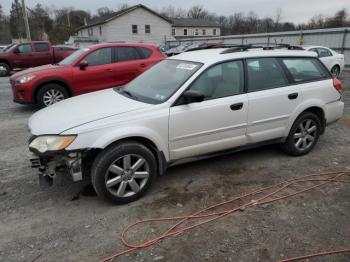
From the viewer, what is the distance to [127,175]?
11.3 ft

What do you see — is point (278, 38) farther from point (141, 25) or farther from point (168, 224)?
point (141, 25)

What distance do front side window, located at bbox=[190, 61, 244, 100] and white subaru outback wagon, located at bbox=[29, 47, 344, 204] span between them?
0.04ft

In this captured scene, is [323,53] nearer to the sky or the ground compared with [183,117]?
nearer to the sky

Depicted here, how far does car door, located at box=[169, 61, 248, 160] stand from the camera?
367 centimetres

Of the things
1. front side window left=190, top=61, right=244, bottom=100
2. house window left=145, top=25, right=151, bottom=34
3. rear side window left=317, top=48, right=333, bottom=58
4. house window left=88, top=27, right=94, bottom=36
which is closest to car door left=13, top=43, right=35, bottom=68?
rear side window left=317, top=48, right=333, bottom=58

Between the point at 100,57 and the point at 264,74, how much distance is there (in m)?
5.16

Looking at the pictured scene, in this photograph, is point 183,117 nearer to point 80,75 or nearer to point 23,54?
point 80,75

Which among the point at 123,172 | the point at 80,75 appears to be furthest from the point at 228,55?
the point at 80,75

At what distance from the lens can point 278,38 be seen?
934 inches

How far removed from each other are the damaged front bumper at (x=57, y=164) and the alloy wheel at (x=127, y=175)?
0.32 meters

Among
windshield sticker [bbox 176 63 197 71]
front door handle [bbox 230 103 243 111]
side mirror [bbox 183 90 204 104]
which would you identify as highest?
windshield sticker [bbox 176 63 197 71]

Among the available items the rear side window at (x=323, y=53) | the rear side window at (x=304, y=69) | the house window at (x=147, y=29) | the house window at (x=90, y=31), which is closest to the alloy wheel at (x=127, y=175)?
the rear side window at (x=304, y=69)

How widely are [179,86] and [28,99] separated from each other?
543cm

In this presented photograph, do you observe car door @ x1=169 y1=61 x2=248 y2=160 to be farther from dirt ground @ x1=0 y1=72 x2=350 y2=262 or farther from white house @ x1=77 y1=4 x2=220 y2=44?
white house @ x1=77 y1=4 x2=220 y2=44
